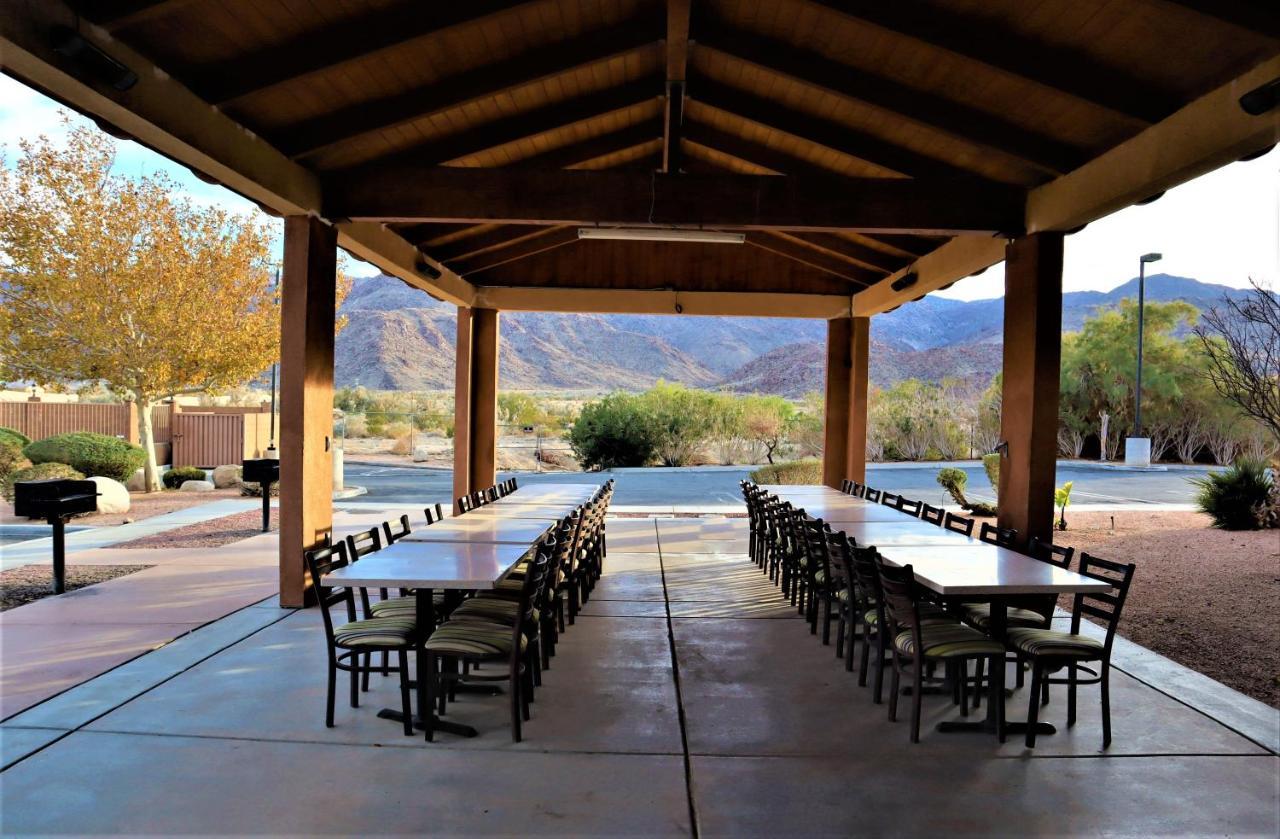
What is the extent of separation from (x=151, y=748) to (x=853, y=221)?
580cm

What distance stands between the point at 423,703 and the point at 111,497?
9950mm

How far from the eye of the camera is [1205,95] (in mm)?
4582

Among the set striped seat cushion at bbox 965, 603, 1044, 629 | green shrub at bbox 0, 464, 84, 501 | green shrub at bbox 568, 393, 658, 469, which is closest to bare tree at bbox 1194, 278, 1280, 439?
striped seat cushion at bbox 965, 603, 1044, 629

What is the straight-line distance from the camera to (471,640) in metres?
4.11

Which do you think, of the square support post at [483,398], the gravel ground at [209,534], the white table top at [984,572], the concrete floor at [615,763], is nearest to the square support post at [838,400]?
the square support post at [483,398]

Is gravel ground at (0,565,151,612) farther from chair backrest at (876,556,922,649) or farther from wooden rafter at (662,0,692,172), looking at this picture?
chair backrest at (876,556,922,649)

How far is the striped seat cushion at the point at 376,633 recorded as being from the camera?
4.15 m

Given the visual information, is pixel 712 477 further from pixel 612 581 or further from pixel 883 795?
pixel 883 795

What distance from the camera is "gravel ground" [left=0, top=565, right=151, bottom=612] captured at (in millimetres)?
6609

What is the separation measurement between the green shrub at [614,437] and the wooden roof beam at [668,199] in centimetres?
1602

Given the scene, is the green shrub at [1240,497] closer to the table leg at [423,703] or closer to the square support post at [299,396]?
the table leg at [423,703]

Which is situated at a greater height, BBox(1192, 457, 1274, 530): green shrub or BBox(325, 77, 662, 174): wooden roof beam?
BBox(325, 77, 662, 174): wooden roof beam

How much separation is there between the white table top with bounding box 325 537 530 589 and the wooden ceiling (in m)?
2.87

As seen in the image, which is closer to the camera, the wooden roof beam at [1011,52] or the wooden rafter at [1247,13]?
the wooden rafter at [1247,13]
